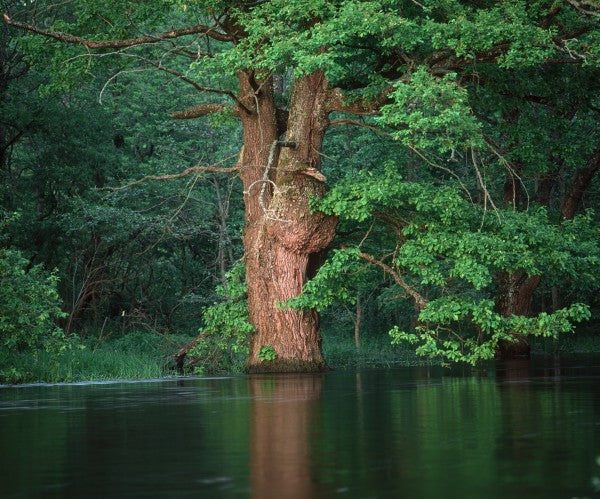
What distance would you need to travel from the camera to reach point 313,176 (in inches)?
993

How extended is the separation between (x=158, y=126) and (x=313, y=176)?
18.4 m

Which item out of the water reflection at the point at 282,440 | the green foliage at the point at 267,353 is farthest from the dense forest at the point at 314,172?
the water reflection at the point at 282,440

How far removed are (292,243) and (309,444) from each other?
1594 cm

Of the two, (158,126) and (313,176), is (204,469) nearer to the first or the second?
(313,176)

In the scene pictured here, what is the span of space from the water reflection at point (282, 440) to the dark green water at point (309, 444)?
0.02 metres

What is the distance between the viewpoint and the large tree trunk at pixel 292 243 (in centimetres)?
2523

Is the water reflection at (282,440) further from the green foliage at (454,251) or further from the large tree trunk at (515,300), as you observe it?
the large tree trunk at (515,300)

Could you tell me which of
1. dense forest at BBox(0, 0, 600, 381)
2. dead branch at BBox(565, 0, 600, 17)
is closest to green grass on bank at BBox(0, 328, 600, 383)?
dense forest at BBox(0, 0, 600, 381)

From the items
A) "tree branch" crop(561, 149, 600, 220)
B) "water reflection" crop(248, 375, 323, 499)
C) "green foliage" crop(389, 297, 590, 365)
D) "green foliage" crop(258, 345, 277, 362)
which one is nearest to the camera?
"water reflection" crop(248, 375, 323, 499)

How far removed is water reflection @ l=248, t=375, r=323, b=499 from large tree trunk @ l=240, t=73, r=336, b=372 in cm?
604

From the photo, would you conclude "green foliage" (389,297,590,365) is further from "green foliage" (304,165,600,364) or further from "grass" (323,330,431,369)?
"grass" (323,330,431,369)

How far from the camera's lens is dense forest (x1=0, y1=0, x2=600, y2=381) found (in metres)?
22.7

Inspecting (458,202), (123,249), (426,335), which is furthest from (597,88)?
(123,249)

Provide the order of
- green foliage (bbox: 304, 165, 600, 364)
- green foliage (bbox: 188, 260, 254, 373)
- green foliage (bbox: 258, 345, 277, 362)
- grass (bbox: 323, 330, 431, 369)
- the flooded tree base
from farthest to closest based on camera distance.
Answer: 1. grass (bbox: 323, 330, 431, 369)
2. green foliage (bbox: 188, 260, 254, 373)
3. the flooded tree base
4. green foliage (bbox: 258, 345, 277, 362)
5. green foliage (bbox: 304, 165, 600, 364)
